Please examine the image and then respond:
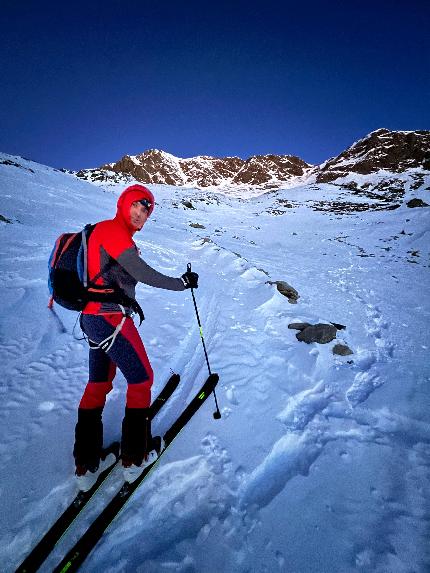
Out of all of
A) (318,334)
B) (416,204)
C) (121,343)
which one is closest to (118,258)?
(121,343)

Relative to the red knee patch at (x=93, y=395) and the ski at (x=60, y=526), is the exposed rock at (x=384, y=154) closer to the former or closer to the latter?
the red knee patch at (x=93, y=395)

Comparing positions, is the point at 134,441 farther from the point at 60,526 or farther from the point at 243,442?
the point at 243,442

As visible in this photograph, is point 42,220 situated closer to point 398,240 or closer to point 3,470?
point 3,470

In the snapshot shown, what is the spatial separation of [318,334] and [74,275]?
495 cm

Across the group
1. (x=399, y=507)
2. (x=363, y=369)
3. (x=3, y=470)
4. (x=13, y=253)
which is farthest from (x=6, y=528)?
(x=13, y=253)

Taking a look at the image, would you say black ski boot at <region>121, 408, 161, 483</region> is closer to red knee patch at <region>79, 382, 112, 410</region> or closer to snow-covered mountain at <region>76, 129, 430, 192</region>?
red knee patch at <region>79, 382, 112, 410</region>

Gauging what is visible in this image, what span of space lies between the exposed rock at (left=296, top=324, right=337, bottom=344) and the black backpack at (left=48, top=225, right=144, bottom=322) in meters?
4.55

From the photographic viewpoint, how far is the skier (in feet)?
8.20

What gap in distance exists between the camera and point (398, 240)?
24719 mm

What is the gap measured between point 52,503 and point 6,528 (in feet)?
1.17

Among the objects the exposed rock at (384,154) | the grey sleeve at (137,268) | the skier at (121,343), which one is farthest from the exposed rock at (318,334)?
the exposed rock at (384,154)

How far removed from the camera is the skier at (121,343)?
2498mm

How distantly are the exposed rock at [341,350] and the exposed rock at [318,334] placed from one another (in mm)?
229

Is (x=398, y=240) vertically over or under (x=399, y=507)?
over
